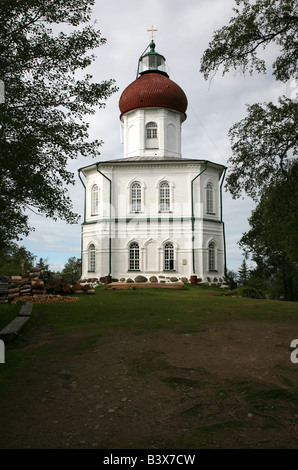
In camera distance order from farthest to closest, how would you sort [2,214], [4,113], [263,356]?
[2,214]
[4,113]
[263,356]

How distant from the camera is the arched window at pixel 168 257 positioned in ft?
81.9

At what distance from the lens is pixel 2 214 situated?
9.28 m

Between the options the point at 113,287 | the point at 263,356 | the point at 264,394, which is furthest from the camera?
the point at 113,287

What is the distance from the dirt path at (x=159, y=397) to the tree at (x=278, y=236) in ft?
14.6

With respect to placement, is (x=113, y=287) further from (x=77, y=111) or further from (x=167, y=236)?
(x=77, y=111)

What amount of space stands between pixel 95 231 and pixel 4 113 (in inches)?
743

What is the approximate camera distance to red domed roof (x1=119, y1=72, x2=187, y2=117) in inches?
1098

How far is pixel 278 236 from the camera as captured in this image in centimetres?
1855

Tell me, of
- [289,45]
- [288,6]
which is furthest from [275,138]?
[288,6]

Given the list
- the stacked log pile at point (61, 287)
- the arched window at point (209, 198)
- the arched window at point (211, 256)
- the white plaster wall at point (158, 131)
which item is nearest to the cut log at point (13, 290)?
the stacked log pile at point (61, 287)

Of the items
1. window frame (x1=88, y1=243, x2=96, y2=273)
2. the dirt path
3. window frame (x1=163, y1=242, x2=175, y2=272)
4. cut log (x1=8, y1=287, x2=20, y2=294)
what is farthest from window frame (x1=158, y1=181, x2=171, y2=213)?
the dirt path

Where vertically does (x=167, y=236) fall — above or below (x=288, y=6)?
below

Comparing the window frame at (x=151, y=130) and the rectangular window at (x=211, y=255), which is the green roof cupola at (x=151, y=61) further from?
the rectangular window at (x=211, y=255)
